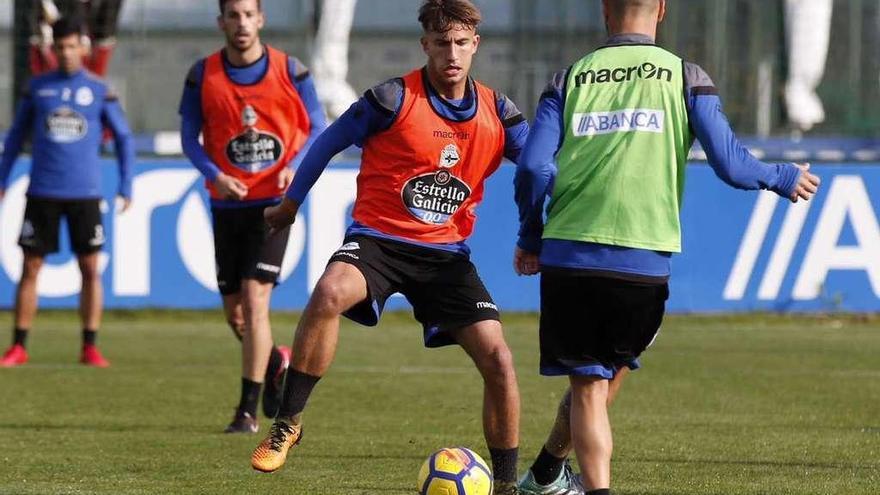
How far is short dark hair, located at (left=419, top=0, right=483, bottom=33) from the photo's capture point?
263 inches

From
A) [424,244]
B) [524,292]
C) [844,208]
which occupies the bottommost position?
[524,292]

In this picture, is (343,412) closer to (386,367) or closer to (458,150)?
(386,367)

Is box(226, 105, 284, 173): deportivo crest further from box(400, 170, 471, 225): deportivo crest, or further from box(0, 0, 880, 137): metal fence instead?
box(0, 0, 880, 137): metal fence

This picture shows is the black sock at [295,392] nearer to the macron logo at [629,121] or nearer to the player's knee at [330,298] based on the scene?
the player's knee at [330,298]

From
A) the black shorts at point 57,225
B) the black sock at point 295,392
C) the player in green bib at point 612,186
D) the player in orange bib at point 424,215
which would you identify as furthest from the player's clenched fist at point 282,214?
the black shorts at point 57,225

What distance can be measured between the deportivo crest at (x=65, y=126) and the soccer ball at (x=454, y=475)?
22.7 feet

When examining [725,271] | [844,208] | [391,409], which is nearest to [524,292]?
[725,271]

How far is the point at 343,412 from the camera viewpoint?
9.90 m

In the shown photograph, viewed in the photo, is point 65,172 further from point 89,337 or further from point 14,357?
point 14,357

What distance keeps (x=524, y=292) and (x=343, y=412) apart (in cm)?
644

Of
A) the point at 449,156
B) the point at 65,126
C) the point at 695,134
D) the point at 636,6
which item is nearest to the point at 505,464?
the point at 449,156

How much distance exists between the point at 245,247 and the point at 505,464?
9.46 ft

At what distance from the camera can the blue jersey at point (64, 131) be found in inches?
492

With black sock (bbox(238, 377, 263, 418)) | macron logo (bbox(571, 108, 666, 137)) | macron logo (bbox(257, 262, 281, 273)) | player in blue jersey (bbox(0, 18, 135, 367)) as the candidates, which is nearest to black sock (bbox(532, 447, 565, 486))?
macron logo (bbox(571, 108, 666, 137))
